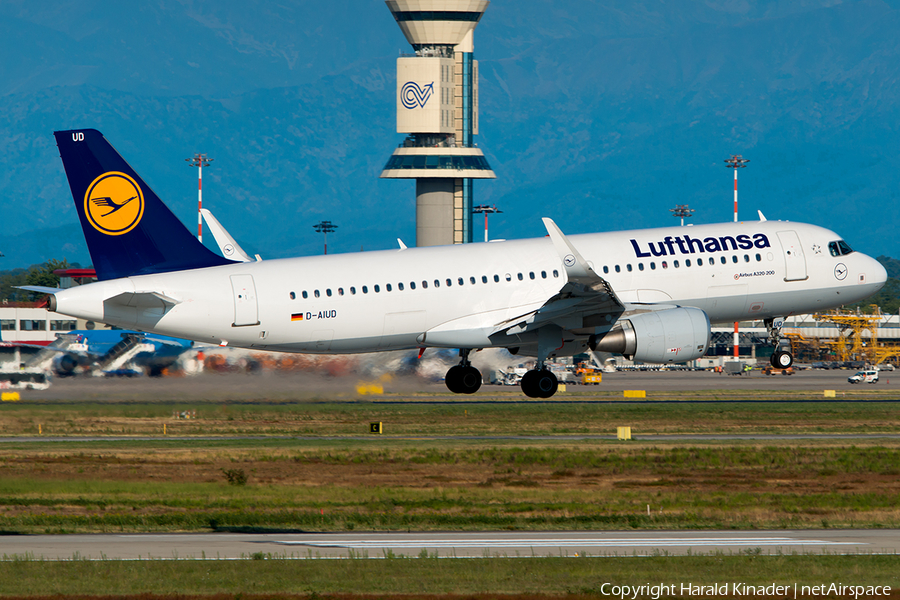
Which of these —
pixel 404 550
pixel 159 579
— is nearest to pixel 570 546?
pixel 404 550

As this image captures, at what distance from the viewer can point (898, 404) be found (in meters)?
67.8

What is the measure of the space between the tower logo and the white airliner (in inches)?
5083

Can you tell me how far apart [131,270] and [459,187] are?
447ft

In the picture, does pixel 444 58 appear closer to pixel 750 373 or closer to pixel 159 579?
pixel 750 373

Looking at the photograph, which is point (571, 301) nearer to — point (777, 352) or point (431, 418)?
point (777, 352)

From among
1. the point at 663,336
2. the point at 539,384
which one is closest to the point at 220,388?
the point at 539,384

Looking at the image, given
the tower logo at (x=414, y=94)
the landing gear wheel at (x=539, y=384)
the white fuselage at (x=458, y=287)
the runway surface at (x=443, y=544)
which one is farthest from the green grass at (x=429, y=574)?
the tower logo at (x=414, y=94)

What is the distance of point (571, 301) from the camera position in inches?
1690

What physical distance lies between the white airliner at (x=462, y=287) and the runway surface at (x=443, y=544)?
14361mm

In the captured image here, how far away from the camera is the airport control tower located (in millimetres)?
172875

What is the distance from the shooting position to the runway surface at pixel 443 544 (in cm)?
2450

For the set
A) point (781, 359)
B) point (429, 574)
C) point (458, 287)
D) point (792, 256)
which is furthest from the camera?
point (781, 359)

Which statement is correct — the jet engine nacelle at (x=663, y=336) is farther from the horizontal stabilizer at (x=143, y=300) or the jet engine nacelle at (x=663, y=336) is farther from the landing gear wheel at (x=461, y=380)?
the horizontal stabilizer at (x=143, y=300)

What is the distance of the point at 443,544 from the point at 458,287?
742 inches
